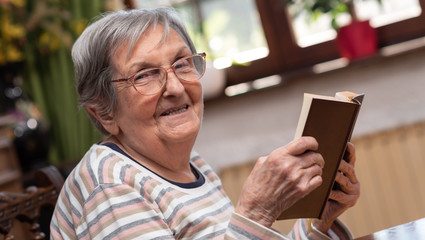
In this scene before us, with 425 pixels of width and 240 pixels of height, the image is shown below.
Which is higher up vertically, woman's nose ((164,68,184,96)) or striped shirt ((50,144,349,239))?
woman's nose ((164,68,184,96))

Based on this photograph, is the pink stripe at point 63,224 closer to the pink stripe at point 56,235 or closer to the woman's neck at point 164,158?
the pink stripe at point 56,235

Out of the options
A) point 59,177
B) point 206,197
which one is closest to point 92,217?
point 206,197

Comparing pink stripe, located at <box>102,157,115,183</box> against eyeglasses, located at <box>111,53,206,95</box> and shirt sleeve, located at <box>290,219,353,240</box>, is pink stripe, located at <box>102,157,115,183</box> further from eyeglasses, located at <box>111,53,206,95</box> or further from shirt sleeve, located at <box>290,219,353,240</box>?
shirt sleeve, located at <box>290,219,353,240</box>

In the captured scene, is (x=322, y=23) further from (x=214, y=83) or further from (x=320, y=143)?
(x=320, y=143)

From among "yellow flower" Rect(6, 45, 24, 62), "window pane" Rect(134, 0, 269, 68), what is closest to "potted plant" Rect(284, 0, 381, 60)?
"window pane" Rect(134, 0, 269, 68)

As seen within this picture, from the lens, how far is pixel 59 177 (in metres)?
1.40

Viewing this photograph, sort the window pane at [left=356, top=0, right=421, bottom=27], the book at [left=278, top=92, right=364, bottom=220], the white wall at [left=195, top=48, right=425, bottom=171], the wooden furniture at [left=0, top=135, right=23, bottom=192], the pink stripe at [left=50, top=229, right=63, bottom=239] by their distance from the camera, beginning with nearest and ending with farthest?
the book at [left=278, top=92, right=364, bottom=220]
the pink stripe at [left=50, top=229, right=63, bottom=239]
the wooden furniture at [left=0, top=135, right=23, bottom=192]
the white wall at [left=195, top=48, right=425, bottom=171]
the window pane at [left=356, top=0, right=421, bottom=27]

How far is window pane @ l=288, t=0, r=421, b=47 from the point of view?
2744mm

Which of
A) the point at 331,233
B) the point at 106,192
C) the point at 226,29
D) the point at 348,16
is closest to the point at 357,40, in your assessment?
the point at 348,16

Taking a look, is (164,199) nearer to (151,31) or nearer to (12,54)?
(151,31)

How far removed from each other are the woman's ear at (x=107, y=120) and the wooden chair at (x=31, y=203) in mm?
222

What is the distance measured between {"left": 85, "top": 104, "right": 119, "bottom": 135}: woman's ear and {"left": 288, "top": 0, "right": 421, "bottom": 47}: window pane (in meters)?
1.69

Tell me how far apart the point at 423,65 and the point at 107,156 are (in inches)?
74.3

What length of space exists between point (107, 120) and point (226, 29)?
1705mm
